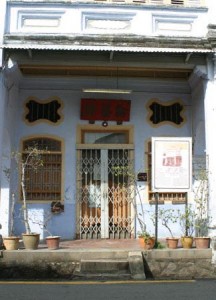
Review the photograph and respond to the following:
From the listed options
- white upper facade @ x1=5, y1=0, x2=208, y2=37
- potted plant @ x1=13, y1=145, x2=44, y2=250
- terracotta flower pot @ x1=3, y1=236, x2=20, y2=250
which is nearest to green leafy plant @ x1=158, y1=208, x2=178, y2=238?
potted plant @ x1=13, y1=145, x2=44, y2=250

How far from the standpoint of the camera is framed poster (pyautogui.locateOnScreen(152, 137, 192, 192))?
29.9 feet

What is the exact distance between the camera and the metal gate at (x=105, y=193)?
1111cm

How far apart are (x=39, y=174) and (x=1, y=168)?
3.72ft

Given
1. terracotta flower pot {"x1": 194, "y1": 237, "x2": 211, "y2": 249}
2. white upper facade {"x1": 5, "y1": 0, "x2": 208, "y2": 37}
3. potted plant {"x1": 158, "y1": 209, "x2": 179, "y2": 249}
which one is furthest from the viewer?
potted plant {"x1": 158, "y1": 209, "x2": 179, "y2": 249}

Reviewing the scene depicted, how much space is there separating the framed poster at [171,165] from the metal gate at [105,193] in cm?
196

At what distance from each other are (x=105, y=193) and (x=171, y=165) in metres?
2.57

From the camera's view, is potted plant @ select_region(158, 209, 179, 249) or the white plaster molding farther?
potted plant @ select_region(158, 209, 179, 249)

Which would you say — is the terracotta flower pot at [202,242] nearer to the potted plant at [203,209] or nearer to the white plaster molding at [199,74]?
the potted plant at [203,209]

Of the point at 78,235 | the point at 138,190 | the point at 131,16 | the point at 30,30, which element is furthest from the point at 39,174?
the point at 131,16

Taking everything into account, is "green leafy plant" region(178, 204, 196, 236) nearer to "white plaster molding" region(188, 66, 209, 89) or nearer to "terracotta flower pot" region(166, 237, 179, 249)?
"terracotta flower pot" region(166, 237, 179, 249)

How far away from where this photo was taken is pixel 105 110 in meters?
11.4

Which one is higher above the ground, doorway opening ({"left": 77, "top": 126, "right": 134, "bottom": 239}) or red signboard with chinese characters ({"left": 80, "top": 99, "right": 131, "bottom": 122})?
red signboard with chinese characters ({"left": 80, "top": 99, "right": 131, "bottom": 122})

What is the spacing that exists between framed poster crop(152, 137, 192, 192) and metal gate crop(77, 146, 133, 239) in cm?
196

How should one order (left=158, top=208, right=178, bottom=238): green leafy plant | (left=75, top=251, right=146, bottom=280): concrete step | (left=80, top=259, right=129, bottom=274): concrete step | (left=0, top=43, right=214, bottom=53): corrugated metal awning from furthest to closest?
(left=158, top=208, right=178, bottom=238): green leafy plant → (left=0, top=43, right=214, bottom=53): corrugated metal awning → (left=80, top=259, right=129, bottom=274): concrete step → (left=75, top=251, right=146, bottom=280): concrete step
